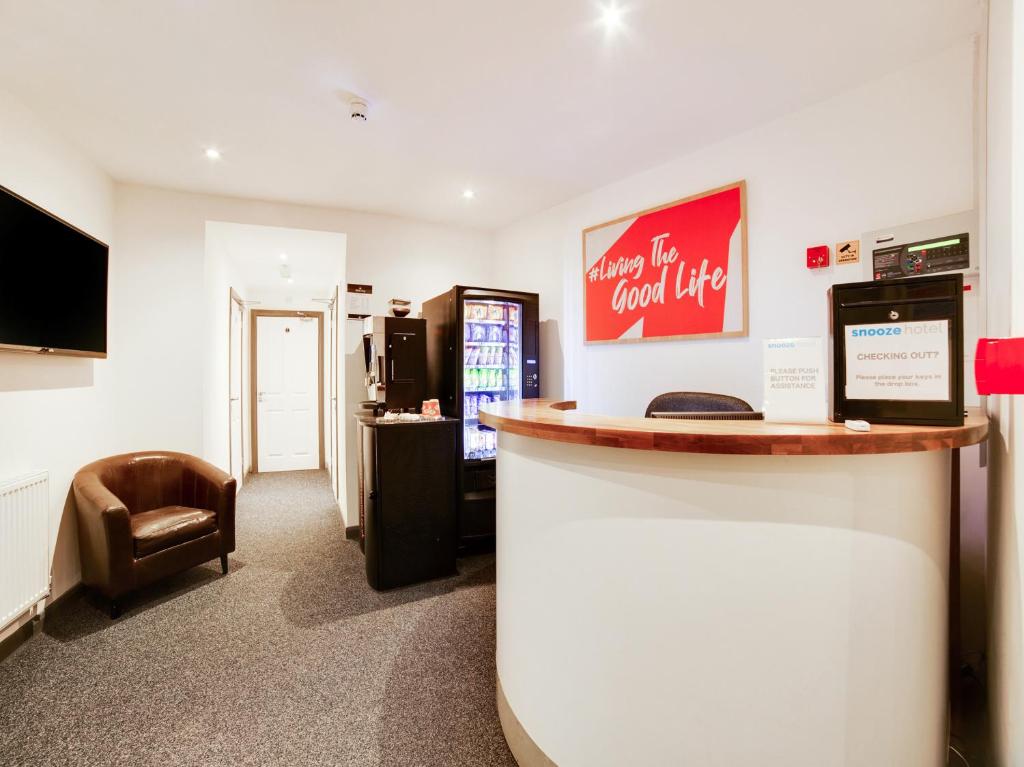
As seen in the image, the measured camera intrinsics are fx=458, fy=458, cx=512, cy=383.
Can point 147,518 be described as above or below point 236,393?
below

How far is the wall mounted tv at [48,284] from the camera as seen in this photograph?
2.20m

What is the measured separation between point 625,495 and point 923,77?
256cm

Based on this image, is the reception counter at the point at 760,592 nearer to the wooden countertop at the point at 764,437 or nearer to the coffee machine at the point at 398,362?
the wooden countertop at the point at 764,437

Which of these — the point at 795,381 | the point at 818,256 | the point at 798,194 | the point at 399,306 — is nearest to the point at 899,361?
the point at 795,381

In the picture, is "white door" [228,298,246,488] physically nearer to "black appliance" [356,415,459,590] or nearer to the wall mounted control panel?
"black appliance" [356,415,459,590]

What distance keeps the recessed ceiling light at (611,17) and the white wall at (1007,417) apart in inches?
46.8

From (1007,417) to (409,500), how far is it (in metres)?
2.76

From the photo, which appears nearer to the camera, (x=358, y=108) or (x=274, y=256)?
(x=358, y=108)

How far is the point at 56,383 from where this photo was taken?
106 inches

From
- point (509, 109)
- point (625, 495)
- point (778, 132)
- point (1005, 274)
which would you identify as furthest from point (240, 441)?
point (1005, 274)

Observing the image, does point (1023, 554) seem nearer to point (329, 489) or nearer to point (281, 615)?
point (281, 615)

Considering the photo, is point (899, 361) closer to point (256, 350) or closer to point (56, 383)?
point (56, 383)

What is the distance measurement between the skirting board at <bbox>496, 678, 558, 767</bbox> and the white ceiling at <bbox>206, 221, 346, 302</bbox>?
381cm

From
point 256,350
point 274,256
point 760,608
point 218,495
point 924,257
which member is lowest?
point 218,495
